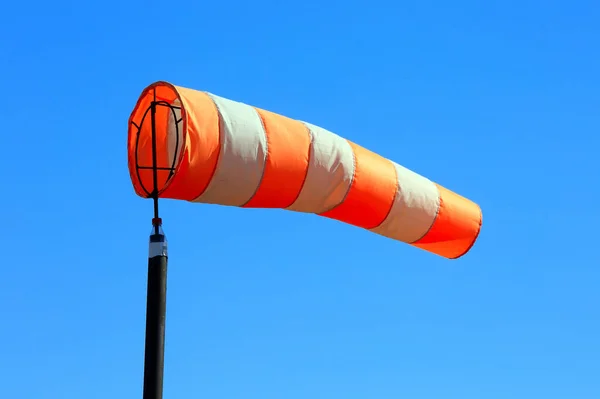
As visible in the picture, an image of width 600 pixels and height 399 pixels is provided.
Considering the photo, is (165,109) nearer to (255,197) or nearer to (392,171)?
(255,197)

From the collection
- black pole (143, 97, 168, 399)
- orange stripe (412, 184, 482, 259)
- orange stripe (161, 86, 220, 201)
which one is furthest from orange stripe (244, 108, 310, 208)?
orange stripe (412, 184, 482, 259)

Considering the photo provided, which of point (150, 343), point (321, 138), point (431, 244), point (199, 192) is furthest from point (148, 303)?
point (431, 244)

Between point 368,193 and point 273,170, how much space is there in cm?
190

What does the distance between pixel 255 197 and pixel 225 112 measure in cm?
124

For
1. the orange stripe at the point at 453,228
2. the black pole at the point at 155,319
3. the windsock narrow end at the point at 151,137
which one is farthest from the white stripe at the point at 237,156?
the orange stripe at the point at 453,228

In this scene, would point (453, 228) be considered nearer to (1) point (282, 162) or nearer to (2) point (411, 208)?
(2) point (411, 208)

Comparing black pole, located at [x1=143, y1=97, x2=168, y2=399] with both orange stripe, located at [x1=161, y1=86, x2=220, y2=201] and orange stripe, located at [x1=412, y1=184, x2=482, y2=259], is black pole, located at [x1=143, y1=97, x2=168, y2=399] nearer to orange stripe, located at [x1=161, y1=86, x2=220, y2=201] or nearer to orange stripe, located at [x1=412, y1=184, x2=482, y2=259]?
orange stripe, located at [x1=161, y1=86, x2=220, y2=201]

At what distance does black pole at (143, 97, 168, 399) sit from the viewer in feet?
37.4

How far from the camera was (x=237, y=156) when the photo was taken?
43.5ft

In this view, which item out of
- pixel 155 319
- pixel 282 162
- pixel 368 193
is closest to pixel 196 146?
pixel 282 162

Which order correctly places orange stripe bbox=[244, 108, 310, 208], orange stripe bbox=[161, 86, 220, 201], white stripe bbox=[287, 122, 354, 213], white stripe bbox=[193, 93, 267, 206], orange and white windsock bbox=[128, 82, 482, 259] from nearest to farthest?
orange stripe bbox=[161, 86, 220, 201], orange and white windsock bbox=[128, 82, 482, 259], white stripe bbox=[193, 93, 267, 206], orange stripe bbox=[244, 108, 310, 208], white stripe bbox=[287, 122, 354, 213]

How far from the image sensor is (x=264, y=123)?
1367 cm

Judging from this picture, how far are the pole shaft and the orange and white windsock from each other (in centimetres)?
146

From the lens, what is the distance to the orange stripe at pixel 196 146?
41.9 ft
